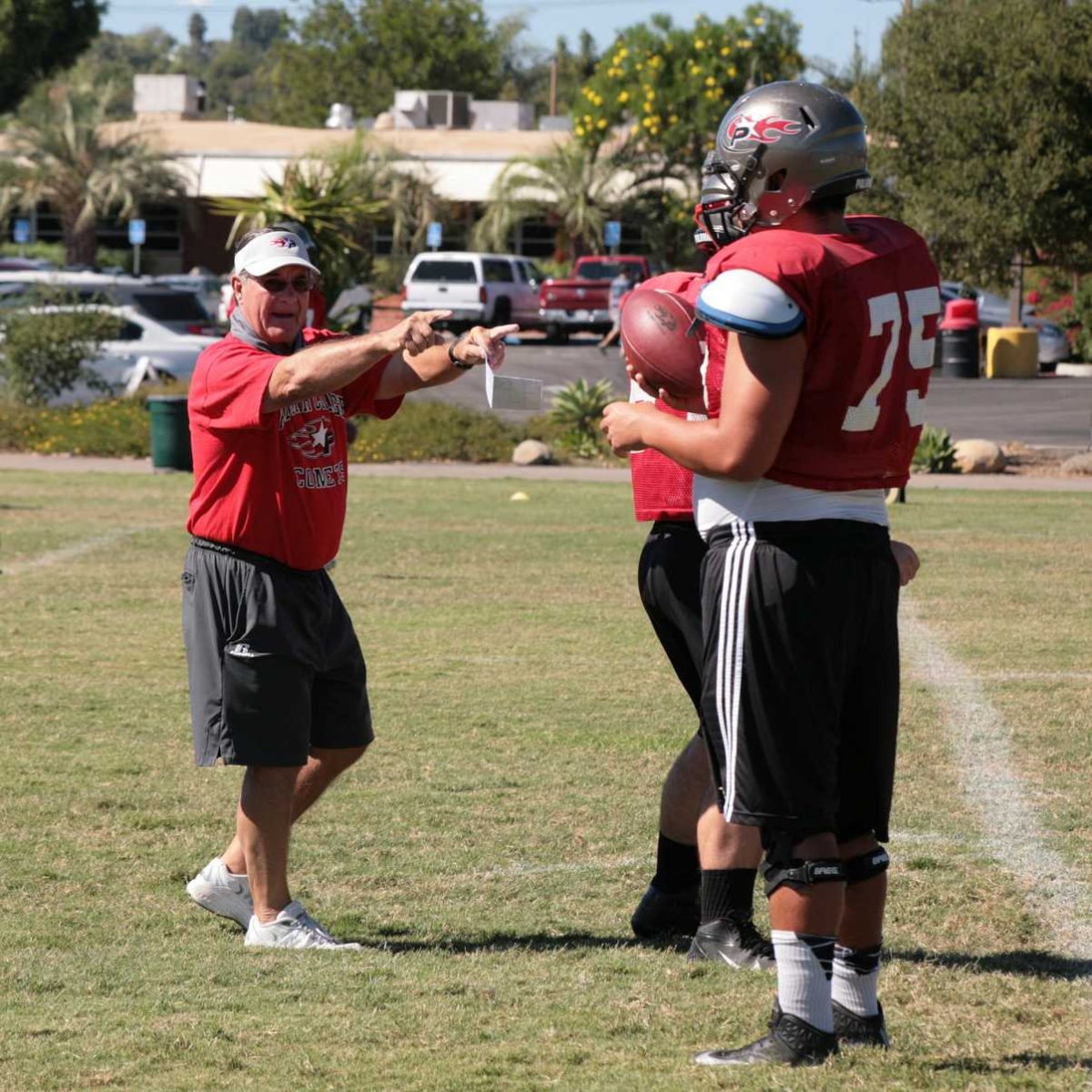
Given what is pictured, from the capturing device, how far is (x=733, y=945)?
16.7 feet

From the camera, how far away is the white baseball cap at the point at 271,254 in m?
5.26

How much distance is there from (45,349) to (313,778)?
2018 centimetres

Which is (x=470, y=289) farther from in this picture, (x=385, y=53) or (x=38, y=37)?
(x=385, y=53)

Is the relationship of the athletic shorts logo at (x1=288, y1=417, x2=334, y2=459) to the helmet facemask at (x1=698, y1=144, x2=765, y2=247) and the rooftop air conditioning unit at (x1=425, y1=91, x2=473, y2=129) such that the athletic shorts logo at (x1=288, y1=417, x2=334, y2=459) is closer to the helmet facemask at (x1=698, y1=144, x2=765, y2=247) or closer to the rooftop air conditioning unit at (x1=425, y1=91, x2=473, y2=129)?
the helmet facemask at (x1=698, y1=144, x2=765, y2=247)

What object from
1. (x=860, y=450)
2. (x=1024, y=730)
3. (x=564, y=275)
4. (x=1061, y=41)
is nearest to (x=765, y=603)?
(x=860, y=450)

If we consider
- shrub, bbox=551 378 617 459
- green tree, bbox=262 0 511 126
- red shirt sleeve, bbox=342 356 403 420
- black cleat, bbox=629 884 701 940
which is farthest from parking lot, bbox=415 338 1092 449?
green tree, bbox=262 0 511 126

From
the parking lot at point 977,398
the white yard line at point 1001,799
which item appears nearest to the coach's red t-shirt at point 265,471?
the white yard line at point 1001,799

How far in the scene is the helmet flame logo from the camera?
158 inches

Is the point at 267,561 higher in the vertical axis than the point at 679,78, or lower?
lower

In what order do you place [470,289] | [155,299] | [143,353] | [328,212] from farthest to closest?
[470,289]
[155,299]
[143,353]
[328,212]

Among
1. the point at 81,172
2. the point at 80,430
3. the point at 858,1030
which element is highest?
the point at 81,172

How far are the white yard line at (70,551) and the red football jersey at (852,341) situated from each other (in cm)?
988

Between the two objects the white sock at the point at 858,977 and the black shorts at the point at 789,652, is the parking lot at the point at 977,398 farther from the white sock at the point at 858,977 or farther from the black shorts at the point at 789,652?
the black shorts at the point at 789,652

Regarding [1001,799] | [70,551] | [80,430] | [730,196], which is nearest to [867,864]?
[730,196]
